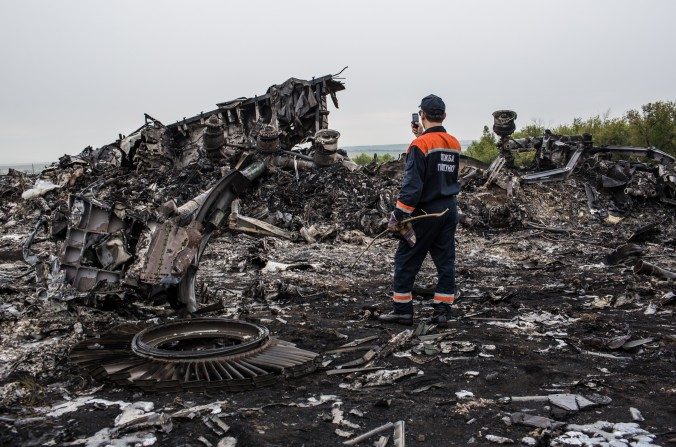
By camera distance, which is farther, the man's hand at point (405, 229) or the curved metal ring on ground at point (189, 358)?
the man's hand at point (405, 229)

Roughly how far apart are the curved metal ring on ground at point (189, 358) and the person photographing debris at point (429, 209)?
119 centimetres

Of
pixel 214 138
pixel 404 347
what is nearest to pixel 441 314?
pixel 404 347

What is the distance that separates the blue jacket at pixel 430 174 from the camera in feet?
14.2

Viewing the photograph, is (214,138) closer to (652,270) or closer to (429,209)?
(429,209)

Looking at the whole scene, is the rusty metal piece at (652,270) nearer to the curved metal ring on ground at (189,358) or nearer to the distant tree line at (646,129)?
the curved metal ring on ground at (189,358)

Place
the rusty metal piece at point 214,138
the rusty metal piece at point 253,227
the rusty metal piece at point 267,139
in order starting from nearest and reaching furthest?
1. the rusty metal piece at point 253,227
2. the rusty metal piece at point 267,139
3. the rusty metal piece at point 214,138

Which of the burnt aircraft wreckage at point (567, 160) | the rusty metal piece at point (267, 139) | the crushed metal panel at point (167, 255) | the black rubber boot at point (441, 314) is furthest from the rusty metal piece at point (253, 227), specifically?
the black rubber boot at point (441, 314)

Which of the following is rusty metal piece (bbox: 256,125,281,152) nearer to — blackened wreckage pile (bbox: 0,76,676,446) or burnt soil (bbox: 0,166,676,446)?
blackened wreckage pile (bbox: 0,76,676,446)

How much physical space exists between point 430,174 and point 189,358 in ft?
7.54

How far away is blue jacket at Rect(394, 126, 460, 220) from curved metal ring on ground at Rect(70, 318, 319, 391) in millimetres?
1464

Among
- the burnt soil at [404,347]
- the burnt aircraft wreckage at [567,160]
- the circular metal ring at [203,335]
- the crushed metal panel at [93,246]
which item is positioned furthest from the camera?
the burnt aircraft wreckage at [567,160]

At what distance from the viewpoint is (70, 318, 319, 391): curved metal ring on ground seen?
3.20 meters

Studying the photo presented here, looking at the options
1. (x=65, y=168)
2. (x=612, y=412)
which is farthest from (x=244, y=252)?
(x=65, y=168)

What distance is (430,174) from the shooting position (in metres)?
4.41
